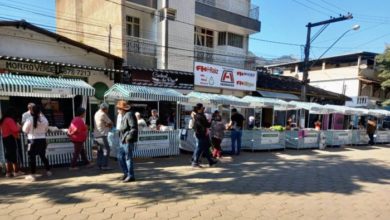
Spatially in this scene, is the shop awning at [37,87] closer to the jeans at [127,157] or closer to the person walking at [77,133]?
the person walking at [77,133]

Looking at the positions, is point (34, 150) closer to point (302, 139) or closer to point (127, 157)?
point (127, 157)

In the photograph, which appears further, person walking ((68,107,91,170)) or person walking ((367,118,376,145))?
person walking ((367,118,376,145))

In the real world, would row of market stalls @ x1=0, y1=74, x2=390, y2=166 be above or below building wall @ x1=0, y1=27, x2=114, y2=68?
below

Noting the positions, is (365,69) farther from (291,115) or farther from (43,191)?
(43,191)

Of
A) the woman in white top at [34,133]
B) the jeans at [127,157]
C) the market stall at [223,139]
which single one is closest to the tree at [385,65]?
the market stall at [223,139]

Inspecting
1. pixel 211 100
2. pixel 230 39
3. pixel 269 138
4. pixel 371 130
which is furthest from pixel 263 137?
pixel 230 39

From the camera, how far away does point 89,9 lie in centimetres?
1781

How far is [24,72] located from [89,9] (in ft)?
24.6

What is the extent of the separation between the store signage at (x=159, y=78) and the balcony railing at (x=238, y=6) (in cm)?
527

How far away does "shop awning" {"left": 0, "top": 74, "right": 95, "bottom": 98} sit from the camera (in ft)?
25.0

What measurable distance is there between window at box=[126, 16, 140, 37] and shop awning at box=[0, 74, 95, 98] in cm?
825

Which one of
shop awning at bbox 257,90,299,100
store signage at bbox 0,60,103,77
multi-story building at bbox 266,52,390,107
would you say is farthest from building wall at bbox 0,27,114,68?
multi-story building at bbox 266,52,390,107

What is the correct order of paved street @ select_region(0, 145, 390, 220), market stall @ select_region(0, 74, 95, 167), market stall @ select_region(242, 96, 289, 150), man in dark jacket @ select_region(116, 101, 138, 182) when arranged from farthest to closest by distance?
market stall @ select_region(242, 96, 289, 150) → market stall @ select_region(0, 74, 95, 167) → man in dark jacket @ select_region(116, 101, 138, 182) → paved street @ select_region(0, 145, 390, 220)

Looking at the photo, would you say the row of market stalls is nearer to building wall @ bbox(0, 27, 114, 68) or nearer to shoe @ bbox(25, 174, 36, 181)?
shoe @ bbox(25, 174, 36, 181)
